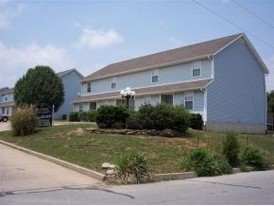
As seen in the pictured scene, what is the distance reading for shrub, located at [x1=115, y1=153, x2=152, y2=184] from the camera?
1475 cm

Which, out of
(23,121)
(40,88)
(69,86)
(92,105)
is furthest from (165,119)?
(69,86)

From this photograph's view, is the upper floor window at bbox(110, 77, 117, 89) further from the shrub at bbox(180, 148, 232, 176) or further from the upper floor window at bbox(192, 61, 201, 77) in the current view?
the shrub at bbox(180, 148, 232, 176)

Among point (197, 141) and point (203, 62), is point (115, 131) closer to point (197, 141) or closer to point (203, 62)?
point (197, 141)

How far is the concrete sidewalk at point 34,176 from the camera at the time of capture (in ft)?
43.4

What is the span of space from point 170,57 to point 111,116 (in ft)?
56.3

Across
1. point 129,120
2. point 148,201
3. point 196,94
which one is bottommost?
point 148,201

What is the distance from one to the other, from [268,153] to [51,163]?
13.2 metres

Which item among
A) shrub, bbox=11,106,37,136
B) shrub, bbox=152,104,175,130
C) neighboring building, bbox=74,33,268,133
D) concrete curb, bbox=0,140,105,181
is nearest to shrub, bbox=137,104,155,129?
shrub, bbox=152,104,175,130

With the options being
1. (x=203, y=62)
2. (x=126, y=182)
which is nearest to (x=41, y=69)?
(x=203, y=62)

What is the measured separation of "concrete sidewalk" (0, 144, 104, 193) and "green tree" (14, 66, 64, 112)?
1512 inches

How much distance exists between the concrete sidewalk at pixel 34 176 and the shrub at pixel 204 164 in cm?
427

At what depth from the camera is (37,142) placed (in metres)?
23.8

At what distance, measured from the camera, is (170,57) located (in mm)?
43781

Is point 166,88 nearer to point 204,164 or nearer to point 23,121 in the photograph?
point 23,121
